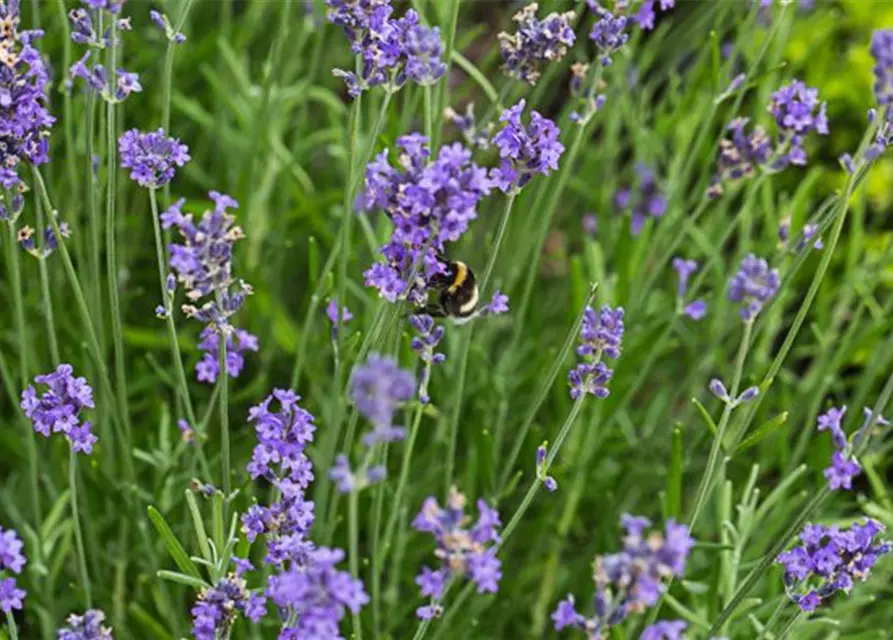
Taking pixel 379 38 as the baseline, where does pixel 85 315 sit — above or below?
below

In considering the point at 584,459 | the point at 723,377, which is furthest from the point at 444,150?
the point at 723,377

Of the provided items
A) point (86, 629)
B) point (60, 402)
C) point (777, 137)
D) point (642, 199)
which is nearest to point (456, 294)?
point (60, 402)

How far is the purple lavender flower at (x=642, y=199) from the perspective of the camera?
3.47 m

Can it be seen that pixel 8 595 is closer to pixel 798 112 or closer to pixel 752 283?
pixel 752 283

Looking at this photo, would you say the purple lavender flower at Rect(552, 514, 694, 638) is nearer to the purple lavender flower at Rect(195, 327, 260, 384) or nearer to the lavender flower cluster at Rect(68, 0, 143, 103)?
the purple lavender flower at Rect(195, 327, 260, 384)

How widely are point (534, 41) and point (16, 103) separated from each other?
0.81 m

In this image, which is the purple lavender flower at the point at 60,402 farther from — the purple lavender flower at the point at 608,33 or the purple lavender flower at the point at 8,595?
the purple lavender flower at the point at 608,33

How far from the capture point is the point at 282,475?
1819 millimetres

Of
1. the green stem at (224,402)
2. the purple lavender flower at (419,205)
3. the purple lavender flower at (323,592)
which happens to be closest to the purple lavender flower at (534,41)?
the purple lavender flower at (419,205)

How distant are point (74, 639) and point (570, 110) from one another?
65.1 inches

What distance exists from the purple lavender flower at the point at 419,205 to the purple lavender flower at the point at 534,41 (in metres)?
0.39

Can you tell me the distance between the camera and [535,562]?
2.97 metres

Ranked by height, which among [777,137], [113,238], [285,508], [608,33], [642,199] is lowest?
[285,508]

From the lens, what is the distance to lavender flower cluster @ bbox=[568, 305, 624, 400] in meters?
1.77
